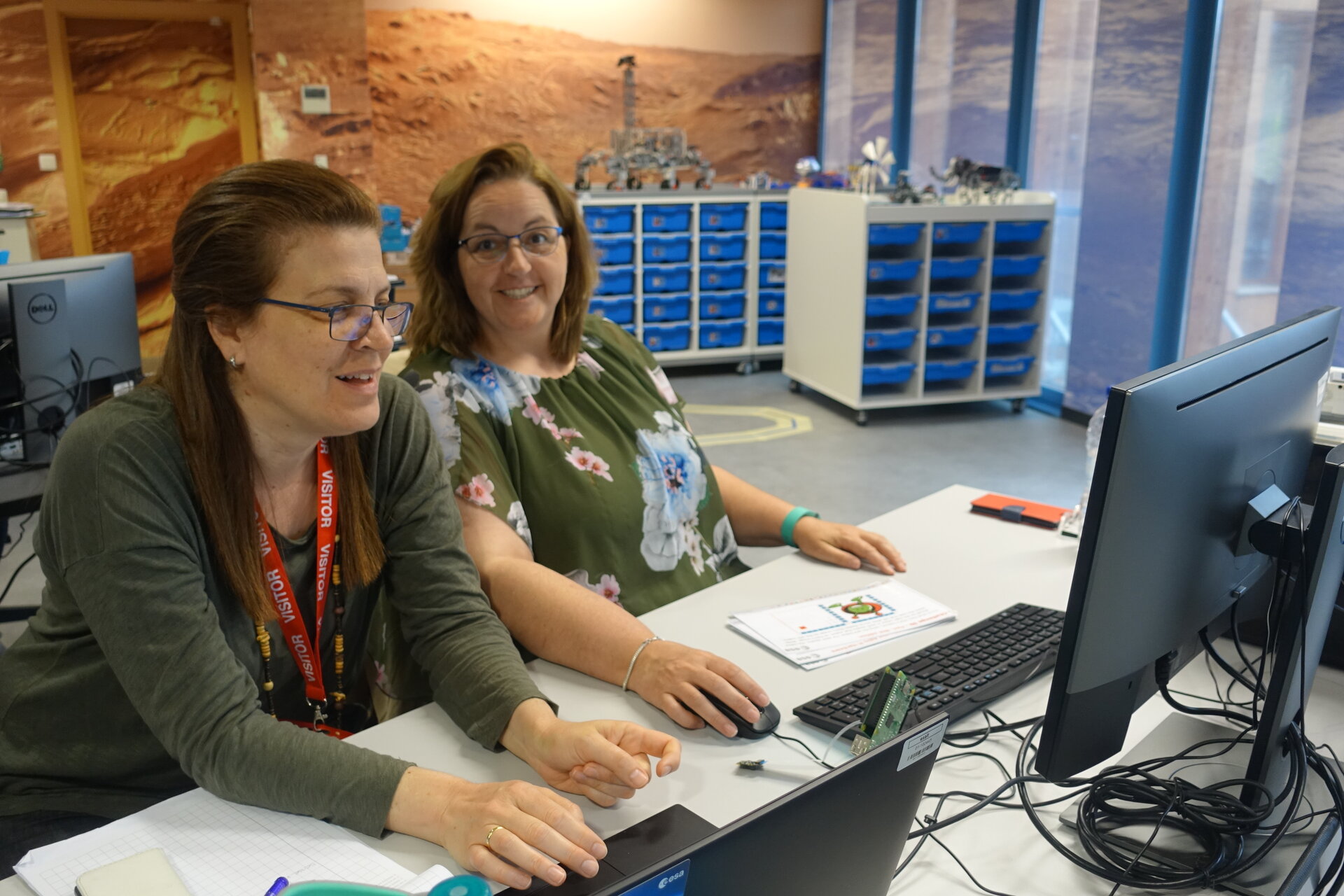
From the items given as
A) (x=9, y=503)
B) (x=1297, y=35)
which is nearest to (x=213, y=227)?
(x=9, y=503)

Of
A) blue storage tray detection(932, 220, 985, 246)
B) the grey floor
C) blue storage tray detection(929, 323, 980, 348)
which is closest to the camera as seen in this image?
the grey floor

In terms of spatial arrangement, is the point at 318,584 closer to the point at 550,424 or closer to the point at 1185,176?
the point at 550,424

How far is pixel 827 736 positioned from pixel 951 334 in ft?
14.9

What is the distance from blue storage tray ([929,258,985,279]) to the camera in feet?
17.5

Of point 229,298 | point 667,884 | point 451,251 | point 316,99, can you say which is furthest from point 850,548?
point 316,99

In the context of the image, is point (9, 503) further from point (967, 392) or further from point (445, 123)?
point (445, 123)

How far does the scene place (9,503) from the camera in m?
2.29

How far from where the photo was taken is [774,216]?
6547mm

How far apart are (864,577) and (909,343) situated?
3977 millimetres

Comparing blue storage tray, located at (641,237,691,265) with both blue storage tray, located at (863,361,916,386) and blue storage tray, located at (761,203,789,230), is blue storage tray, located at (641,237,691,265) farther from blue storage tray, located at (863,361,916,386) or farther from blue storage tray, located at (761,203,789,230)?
blue storage tray, located at (863,361,916,386)

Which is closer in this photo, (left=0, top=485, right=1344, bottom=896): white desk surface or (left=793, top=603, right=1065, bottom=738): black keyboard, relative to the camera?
(left=0, top=485, right=1344, bottom=896): white desk surface

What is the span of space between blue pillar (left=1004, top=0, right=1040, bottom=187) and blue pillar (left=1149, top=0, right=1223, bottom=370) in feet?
3.61

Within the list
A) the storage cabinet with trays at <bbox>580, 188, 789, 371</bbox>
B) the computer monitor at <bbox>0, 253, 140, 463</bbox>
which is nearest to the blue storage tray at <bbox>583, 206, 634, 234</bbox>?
the storage cabinet with trays at <bbox>580, 188, 789, 371</bbox>

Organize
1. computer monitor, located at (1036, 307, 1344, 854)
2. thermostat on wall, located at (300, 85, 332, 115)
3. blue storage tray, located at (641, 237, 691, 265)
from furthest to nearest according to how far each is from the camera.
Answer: blue storage tray, located at (641, 237, 691, 265) → thermostat on wall, located at (300, 85, 332, 115) → computer monitor, located at (1036, 307, 1344, 854)
